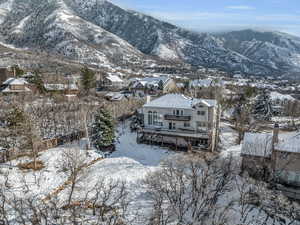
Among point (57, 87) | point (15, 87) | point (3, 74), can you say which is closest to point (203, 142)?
point (57, 87)

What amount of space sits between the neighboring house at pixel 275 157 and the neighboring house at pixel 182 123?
31.6 feet

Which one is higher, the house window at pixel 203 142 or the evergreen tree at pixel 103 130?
the evergreen tree at pixel 103 130

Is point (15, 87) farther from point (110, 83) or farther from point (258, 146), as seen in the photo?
point (258, 146)

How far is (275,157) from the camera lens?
23031 millimetres

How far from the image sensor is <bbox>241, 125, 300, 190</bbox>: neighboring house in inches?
880

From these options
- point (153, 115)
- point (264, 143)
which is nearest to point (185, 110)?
point (153, 115)

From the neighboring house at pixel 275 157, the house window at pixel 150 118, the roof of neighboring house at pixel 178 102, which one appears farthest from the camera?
the house window at pixel 150 118

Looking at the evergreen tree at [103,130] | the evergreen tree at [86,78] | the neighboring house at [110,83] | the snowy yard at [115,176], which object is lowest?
the snowy yard at [115,176]

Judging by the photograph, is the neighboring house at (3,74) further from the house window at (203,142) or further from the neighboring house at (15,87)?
the house window at (203,142)

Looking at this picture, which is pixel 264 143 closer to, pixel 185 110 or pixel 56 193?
pixel 185 110

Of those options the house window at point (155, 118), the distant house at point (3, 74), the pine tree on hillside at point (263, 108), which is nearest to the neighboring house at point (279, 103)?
the pine tree on hillside at point (263, 108)

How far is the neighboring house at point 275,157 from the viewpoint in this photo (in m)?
22.3

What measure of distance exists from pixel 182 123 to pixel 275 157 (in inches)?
630

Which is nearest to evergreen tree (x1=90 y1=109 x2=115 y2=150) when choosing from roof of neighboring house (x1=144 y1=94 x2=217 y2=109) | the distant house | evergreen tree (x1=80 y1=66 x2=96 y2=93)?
roof of neighboring house (x1=144 y1=94 x2=217 y2=109)
